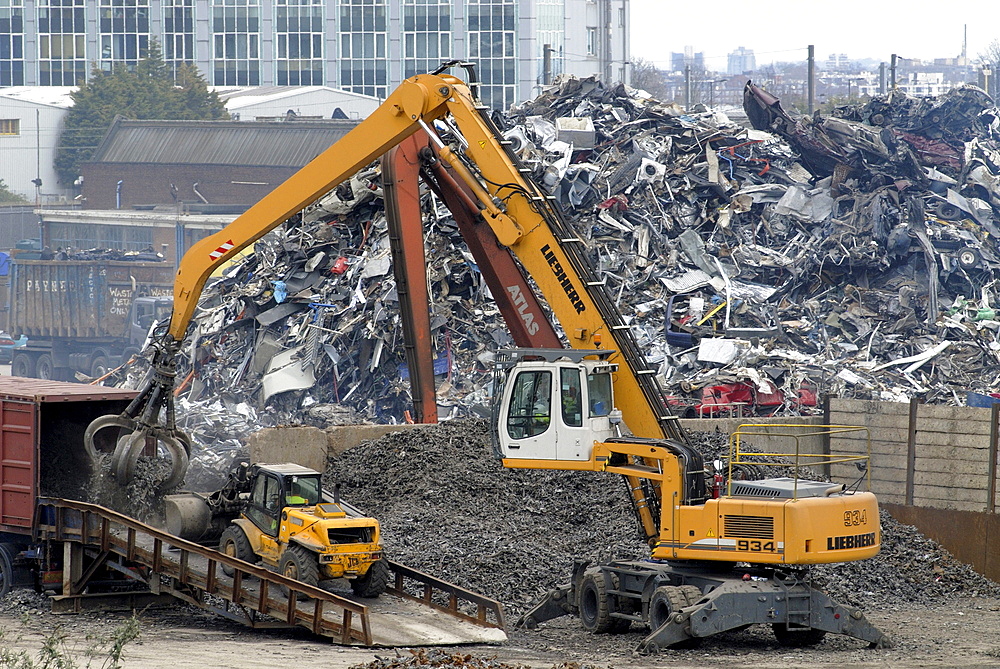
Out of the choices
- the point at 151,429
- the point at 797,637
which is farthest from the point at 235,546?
the point at 797,637

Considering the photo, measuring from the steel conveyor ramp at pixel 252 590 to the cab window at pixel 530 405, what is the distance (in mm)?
1721

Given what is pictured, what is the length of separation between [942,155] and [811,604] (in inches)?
721

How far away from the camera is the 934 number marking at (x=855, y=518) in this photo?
11.1 m

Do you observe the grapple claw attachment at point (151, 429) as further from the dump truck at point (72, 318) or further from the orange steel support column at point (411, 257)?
the dump truck at point (72, 318)

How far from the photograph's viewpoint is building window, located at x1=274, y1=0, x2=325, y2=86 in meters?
76.9

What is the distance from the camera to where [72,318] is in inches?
1384

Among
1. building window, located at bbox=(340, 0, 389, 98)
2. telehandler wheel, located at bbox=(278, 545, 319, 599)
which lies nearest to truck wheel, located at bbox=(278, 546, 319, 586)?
telehandler wheel, located at bbox=(278, 545, 319, 599)

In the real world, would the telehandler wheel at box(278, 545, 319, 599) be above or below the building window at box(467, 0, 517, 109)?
below

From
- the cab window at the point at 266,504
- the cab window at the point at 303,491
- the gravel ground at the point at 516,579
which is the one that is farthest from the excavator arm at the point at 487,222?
the cab window at the point at 303,491

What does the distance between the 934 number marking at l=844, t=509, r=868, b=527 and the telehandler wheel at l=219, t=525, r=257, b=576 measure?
19.6 ft

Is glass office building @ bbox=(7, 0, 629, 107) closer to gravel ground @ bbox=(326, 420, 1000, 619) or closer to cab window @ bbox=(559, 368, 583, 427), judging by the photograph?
gravel ground @ bbox=(326, 420, 1000, 619)

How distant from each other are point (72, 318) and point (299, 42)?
151 feet

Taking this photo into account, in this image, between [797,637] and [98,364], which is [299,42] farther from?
[797,637]

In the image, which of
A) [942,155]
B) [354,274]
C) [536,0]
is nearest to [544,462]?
[354,274]
